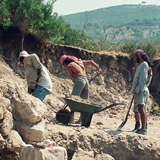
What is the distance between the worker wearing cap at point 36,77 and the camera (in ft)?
22.3

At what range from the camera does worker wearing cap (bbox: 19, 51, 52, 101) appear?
6.80 metres

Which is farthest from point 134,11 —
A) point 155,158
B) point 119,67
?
point 155,158

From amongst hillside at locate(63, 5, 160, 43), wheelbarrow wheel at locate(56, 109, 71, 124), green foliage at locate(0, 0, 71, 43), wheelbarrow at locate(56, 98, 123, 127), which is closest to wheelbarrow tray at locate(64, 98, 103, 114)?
wheelbarrow at locate(56, 98, 123, 127)

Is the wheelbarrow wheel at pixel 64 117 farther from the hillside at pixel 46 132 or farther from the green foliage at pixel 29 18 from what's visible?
the green foliage at pixel 29 18

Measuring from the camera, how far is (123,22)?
101812 mm

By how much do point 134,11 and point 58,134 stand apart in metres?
116

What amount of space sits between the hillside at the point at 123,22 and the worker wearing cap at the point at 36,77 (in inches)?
2559

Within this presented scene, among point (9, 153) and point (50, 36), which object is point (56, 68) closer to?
point (50, 36)

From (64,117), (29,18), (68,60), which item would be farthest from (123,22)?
(64,117)

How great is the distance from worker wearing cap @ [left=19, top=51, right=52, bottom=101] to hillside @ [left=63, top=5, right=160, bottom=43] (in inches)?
2559

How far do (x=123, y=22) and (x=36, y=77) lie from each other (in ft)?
319

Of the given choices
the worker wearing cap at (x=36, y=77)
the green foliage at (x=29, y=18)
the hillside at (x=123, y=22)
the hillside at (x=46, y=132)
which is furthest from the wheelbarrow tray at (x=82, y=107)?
the hillside at (x=123, y=22)

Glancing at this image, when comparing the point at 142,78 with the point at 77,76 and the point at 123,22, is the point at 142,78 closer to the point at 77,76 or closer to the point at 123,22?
the point at 77,76

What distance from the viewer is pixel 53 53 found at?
468 inches
